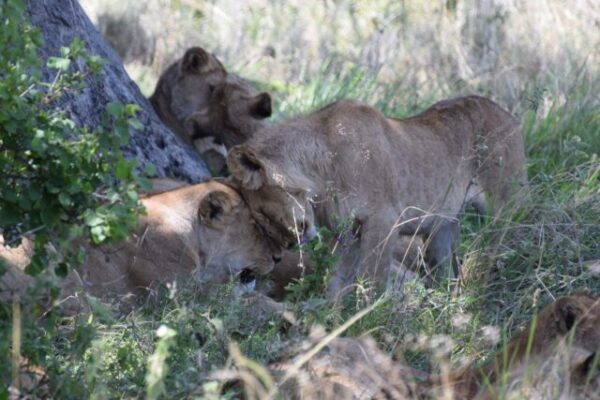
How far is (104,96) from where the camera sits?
22.9ft

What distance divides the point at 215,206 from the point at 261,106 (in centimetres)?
184

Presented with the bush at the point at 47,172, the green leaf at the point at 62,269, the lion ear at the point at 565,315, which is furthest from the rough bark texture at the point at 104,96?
the lion ear at the point at 565,315

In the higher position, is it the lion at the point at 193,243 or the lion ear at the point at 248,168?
the lion ear at the point at 248,168

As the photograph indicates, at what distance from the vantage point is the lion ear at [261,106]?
7883mm

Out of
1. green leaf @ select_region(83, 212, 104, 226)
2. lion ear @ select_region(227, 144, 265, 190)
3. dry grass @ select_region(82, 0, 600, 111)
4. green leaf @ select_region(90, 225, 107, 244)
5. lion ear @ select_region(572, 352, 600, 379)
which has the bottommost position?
dry grass @ select_region(82, 0, 600, 111)

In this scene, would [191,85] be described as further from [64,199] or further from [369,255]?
[64,199]

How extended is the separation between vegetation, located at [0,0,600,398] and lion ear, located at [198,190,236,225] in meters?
0.50

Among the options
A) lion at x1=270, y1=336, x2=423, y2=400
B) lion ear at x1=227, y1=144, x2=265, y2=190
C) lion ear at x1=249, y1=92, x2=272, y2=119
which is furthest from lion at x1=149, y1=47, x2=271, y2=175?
lion at x1=270, y1=336, x2=423, y2=400

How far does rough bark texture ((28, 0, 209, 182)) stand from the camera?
6.73 m

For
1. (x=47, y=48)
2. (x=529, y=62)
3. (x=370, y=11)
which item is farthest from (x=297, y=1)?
(x=47, y=48)

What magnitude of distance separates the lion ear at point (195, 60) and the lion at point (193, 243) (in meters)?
2.68

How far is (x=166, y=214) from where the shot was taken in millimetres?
6242

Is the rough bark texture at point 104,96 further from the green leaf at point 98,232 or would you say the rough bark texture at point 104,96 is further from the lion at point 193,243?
the green leaf at point 98,232

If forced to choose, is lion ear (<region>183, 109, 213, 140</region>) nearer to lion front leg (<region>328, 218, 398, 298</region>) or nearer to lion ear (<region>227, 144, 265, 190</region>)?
lion ear (<region>227, 144, 265, 190</region>)
